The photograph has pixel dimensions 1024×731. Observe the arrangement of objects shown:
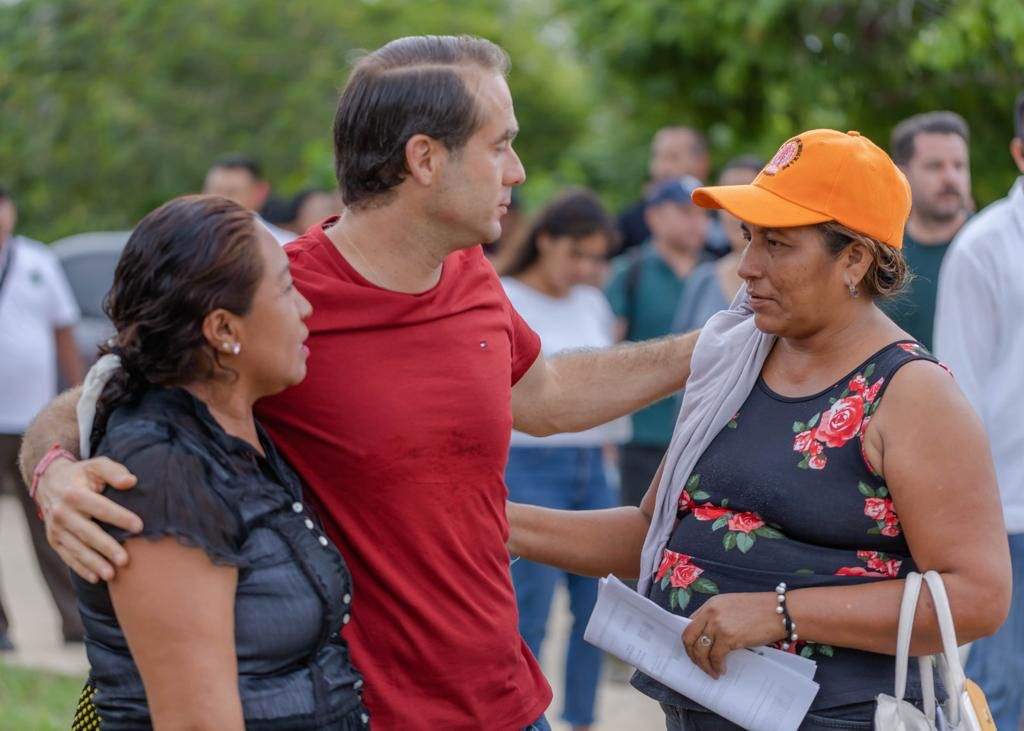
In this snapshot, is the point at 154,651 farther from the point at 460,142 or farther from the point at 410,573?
the point at 460,142

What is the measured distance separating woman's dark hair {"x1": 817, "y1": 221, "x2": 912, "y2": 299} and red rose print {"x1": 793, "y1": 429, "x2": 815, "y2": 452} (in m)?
0.33

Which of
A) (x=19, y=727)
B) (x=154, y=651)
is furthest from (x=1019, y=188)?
(x=19, y=727)

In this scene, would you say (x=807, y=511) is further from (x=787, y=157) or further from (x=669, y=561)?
(x=787, y=157)

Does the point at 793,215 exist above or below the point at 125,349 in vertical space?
above

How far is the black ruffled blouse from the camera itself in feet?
7.48

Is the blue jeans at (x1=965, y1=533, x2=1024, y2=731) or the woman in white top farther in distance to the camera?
the woman in white top

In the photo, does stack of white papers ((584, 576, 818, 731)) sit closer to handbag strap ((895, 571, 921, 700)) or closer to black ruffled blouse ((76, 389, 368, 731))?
handbag strap ((895, 571, 921, 700))

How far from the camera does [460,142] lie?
2.76 metres

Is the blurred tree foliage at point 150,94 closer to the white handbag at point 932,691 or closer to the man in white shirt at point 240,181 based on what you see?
the man in white shirt at point 240,181

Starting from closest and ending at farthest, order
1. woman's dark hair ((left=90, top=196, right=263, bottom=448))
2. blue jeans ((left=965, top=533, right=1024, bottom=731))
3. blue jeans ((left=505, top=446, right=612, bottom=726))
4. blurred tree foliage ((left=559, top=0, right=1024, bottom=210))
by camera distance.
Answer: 1. woman's dark hair ((left=90, top=196, right=263, bottom=448))
2. blue jeans ((left=965, top=533, right=1024, bottom=731))
3. blue jeans ((left=505, top=446, right=612, bottom=726))
4. blurred tree foliage ((left=559, top=0, right=1024, bottom=210))

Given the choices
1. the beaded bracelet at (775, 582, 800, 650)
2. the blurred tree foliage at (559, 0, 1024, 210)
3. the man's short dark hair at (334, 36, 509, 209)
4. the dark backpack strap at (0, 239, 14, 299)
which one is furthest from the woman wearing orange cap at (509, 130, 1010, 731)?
the blurred tree foliage at (559, 0, 1024, 210)

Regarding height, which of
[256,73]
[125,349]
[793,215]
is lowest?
[256,73]

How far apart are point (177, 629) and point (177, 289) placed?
54cm

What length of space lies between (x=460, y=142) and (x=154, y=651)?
1.10 meters
